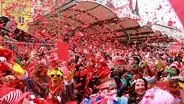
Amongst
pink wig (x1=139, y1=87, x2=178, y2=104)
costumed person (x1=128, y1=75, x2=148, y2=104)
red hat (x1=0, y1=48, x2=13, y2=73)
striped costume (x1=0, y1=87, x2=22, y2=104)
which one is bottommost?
Answer: costumed person (x1=128, y1=75, x2=148, y2=104)

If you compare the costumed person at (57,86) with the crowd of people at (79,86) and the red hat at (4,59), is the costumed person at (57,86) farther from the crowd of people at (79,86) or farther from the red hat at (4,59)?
the red hat at (4,59)

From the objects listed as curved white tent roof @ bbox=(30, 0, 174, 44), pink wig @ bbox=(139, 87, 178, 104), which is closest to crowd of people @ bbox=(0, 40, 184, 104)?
pink wig @ bbox=(139, 87, 178, 104)

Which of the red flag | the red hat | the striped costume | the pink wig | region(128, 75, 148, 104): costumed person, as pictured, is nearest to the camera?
Result: the striped costume

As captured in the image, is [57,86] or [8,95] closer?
[8,95]

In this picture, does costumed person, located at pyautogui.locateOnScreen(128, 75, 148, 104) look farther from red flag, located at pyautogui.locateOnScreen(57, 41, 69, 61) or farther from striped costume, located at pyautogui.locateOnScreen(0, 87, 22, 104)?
striped costume, located at pyautogui.locateOnScreen(0, 87, 22, 104)

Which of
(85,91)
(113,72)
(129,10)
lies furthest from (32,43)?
(85,91)

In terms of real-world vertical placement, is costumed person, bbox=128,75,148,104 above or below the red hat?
below

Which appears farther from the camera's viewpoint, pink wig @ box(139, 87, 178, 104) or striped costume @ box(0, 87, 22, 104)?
pink wig @ box(139, 87, 178, 104)

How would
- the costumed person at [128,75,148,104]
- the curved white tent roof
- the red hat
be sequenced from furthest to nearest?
1. the curved white tent roof
2. the red hat
3. the costumed person at [128,75,148,104]

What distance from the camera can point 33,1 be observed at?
1878cm

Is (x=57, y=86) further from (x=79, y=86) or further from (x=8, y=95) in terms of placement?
(x=8, y=95)

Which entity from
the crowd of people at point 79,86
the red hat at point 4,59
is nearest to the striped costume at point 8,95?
the crowd of people at point 79,86

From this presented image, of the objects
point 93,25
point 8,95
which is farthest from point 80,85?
point 93,25

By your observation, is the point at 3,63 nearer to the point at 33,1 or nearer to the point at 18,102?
the point at 18,102
